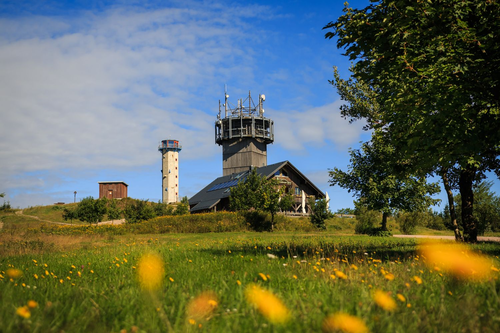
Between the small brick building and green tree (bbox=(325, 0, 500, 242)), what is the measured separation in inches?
2925

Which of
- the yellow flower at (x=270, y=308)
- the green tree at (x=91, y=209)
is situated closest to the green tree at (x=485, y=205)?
the yellow flower at (x=270, y=308)

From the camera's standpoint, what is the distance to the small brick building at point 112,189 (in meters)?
75.6

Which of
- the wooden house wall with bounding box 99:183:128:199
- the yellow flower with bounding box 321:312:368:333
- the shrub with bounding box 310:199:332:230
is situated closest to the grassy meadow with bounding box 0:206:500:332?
the yellow flower with bounding box 321:312:368:333

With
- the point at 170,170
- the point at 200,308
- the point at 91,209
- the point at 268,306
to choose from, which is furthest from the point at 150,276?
the point at 170,170

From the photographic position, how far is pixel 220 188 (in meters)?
53.7

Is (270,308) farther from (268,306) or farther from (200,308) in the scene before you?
(200,308)

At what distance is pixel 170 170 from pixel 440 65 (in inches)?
3112

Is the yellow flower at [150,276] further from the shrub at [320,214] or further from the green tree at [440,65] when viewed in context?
the shrub at [320,214]

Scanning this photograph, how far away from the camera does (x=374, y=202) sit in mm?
27094

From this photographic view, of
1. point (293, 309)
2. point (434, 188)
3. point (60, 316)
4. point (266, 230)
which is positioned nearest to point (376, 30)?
point (293, 309)

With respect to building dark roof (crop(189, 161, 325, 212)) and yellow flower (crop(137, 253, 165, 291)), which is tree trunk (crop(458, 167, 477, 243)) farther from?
building dark roof (crop(189, 161, 325, 212))

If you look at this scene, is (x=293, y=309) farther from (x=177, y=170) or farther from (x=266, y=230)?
(x=177, y=170)

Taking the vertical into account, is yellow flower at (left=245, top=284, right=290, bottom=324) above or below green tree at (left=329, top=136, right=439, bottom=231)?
below

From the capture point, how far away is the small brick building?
75562 millimetres
